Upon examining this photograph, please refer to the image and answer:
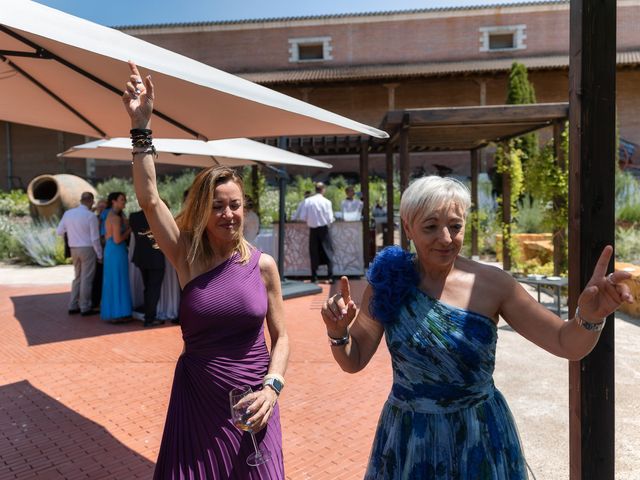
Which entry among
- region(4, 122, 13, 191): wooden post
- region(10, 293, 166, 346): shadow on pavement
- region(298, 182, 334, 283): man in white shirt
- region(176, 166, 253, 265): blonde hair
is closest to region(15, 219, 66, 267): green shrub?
region(10, 293, 166, 346): shadow on pavement

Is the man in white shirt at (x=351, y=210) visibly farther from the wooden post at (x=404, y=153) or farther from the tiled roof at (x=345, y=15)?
the tiled roof at (x=345, y=15)

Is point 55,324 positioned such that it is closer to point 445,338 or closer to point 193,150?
point 193,150

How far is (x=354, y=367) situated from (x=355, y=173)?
87.7 ft

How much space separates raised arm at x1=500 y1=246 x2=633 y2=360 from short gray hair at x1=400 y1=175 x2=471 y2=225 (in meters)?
0.34

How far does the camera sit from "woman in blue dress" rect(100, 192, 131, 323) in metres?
7.27

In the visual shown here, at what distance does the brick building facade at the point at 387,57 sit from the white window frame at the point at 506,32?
0.19 ft

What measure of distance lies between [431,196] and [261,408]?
98 cm

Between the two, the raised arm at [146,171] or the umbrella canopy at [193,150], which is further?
the umbrella canopy at [193,150]

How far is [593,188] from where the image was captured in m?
2.26

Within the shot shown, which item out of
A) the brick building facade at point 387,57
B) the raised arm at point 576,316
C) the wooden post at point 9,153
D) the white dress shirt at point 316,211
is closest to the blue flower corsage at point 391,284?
the raised arm at point 576,316

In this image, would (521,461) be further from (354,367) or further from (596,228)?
(596,228)

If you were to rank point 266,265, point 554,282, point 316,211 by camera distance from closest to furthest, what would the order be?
point 266,265
point 554,282
point 316,211

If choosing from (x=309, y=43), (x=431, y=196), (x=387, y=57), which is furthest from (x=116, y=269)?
(x=309, y=43)

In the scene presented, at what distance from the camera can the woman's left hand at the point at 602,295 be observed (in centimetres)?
162
